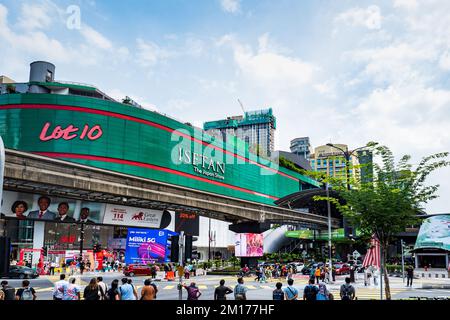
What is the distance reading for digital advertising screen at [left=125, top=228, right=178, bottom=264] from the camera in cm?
4359

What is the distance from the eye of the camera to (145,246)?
4428cm

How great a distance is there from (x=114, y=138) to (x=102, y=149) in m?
3.08

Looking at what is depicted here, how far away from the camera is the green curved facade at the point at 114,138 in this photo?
70.6 m

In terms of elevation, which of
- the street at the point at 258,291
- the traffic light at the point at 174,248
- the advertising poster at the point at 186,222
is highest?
the advertising poster at the point at 186,222

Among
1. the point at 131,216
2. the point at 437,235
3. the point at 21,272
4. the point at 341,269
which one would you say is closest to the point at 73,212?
the point at 131,216

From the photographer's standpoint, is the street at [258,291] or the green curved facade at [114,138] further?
the green curved facade at [114,138]

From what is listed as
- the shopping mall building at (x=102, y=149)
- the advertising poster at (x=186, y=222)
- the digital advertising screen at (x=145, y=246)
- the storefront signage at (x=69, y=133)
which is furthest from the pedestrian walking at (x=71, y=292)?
the storefront signage at (x=69, y=133)

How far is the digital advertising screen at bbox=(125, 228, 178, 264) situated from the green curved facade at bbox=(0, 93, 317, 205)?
31.5 m

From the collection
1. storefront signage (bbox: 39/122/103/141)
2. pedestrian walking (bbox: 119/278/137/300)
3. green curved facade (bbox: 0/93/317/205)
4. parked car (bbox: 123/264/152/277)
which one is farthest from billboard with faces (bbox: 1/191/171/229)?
pedestrian walking (bbox: 119/278/137/300)

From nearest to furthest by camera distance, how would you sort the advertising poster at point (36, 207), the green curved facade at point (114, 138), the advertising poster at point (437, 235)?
the advertising poster at point (36, 207)
the advertising poster at point (437, 235)
the green curved facade at point (114, 138)

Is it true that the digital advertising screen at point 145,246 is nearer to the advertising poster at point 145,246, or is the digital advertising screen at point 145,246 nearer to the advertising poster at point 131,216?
the advertising poster at point 145,246

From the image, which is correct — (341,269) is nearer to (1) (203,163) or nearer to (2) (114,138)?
(2) (114,138)

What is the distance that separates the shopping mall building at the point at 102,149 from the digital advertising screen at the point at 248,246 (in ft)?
16.6
